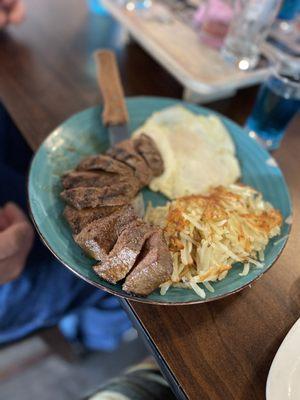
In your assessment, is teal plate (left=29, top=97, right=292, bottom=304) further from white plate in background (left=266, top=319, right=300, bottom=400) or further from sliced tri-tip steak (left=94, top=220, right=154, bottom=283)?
white plate in background (left=266, top=319, right=300, bottom=400)

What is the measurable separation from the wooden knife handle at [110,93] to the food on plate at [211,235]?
0.41m

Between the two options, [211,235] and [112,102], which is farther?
[112,102]

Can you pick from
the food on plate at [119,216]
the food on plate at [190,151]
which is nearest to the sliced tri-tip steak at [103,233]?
the food on plate at [119,216]

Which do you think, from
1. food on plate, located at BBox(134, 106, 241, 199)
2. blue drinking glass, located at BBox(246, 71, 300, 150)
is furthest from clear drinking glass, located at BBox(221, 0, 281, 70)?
food on plate, located at BBox(134, 106, 241, 199)

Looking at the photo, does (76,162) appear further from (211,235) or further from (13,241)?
(211,235)

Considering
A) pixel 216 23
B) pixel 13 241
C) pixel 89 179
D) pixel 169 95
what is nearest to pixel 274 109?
pixel 169 95

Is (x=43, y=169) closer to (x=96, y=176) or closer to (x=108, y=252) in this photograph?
(x=96, y=176)

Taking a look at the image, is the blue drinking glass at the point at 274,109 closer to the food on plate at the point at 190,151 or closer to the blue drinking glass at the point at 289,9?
the food on plate at the point at 190,151

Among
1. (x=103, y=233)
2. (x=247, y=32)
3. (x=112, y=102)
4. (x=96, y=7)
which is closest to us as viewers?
(x=103, y=233)

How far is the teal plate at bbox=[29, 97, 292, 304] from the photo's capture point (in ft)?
Answer: 2.69

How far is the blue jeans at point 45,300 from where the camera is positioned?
1195 millimetres

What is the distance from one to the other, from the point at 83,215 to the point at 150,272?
0.84ft

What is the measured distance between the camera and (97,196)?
3.06 ft

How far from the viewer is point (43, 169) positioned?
3.43ft
